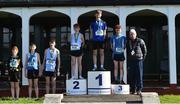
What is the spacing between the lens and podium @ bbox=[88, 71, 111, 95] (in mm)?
15138

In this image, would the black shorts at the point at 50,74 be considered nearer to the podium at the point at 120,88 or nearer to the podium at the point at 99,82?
the podium at the point at 99,82

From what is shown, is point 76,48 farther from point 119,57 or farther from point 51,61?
point 119,57

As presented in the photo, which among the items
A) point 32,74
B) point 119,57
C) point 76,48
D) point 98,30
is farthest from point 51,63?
point 119,57

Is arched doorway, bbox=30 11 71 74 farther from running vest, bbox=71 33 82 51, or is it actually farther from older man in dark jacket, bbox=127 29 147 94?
older man in dark jacket, bbox=127 29 147 94

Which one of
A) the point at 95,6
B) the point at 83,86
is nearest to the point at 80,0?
the point at 95,6

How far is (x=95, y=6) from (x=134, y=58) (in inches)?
197

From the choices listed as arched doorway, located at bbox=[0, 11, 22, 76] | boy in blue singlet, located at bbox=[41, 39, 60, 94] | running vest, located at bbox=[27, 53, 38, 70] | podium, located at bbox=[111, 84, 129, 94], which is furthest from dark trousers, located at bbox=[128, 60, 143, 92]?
arched doorway, located at bbox=[0, 11, 22, 76]

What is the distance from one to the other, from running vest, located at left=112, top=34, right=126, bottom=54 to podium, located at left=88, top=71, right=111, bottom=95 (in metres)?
1.16

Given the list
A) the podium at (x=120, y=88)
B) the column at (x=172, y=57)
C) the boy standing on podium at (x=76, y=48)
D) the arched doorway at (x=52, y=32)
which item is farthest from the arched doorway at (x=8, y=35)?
the podium at (x=120, y=88)

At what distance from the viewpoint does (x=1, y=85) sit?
70.6 ft

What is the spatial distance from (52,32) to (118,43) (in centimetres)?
842

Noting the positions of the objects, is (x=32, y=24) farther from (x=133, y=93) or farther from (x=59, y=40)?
(x=133, y=93)

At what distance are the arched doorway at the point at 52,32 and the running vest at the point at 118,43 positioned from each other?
745 cm

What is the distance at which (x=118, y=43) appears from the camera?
52.4 ft
